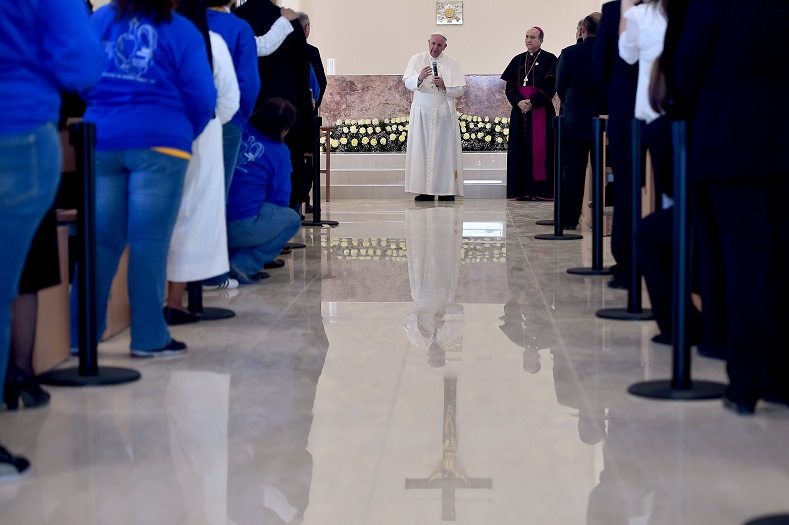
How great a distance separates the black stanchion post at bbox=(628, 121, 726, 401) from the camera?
3.60m

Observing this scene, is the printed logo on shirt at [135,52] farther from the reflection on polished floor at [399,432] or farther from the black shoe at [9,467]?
the black shoe at [9,467]

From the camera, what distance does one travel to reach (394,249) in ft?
27.8

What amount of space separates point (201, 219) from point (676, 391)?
2.26 meters

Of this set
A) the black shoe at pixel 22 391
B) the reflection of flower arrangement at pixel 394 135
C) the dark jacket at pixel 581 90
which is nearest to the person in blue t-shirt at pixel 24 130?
the black shoe at pixel 22 391

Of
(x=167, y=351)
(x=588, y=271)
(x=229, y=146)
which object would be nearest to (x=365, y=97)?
(x=588, y=271)

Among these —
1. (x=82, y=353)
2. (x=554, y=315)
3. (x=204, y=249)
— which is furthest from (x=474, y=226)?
(x=82, y=353)

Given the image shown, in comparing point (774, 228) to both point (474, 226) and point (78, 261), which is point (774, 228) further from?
point (474, 226)

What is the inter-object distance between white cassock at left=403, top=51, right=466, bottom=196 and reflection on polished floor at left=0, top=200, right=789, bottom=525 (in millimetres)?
8081

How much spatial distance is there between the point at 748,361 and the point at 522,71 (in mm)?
10272

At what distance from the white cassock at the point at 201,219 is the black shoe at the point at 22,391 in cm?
130

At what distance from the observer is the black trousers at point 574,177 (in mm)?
9594

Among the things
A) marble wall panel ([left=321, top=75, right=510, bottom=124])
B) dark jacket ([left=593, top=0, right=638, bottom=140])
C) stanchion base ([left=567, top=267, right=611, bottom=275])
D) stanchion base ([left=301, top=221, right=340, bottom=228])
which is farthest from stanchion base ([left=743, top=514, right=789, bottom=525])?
marble wall panel ([left=321, top=75, right=510, bottom=124])

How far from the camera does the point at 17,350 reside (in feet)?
12.1

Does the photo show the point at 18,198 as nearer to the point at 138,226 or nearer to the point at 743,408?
the point at 138,226
